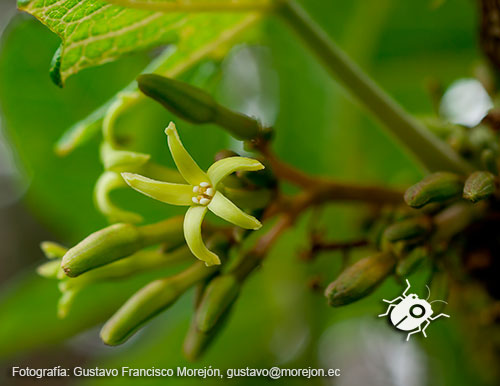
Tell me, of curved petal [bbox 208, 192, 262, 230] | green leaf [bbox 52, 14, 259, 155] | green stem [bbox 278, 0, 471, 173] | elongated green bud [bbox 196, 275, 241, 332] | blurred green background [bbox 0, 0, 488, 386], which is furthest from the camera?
blurred green background [bbox 0, 0, 488, 386]

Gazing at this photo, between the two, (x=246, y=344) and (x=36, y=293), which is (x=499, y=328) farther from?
(x=36, y=293)

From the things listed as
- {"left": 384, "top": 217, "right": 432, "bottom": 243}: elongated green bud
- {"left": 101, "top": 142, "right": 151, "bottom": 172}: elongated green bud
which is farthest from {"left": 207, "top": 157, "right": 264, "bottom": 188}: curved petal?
{"left": 384, "top": 217, "right": 432, "bottom": 243}: elongated green bud

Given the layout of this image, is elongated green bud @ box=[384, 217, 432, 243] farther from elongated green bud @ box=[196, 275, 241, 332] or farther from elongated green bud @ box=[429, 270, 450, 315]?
elongated green bud @ box=[196, 275, 241, 332]

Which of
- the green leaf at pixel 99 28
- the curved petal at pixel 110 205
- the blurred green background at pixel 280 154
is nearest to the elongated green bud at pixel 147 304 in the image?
the curved petal at pixel 110 205

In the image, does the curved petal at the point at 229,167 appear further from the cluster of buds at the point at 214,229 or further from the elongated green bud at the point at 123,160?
the elongated green bud at the point at 123,160

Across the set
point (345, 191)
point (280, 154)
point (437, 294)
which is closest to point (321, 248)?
point (345, 191)

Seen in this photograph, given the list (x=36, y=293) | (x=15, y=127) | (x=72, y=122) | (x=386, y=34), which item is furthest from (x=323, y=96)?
(x=36, y=293)
